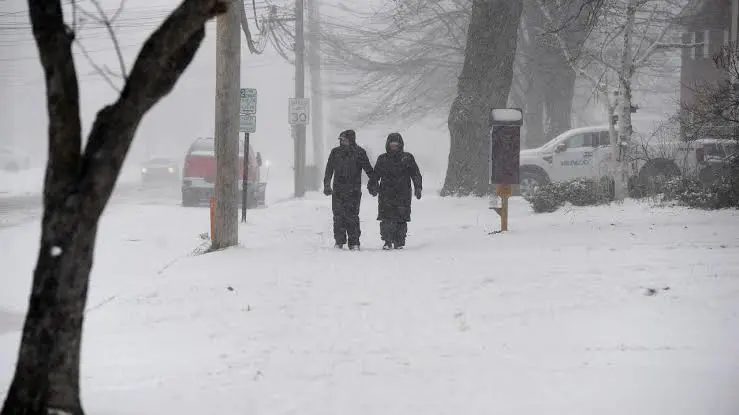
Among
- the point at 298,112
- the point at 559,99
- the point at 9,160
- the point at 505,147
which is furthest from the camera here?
the point at 9,160

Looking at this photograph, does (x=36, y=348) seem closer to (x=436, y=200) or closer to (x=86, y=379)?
(x=86, y=379)

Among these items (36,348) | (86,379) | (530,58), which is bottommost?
(86,379)

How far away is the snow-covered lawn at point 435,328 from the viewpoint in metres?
5.12

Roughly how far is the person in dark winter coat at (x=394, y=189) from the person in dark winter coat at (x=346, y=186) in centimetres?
23

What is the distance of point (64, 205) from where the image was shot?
3764 millimetres

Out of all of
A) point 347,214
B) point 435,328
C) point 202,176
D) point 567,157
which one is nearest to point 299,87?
point 202,176

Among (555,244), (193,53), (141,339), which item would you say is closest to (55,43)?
(193,53)

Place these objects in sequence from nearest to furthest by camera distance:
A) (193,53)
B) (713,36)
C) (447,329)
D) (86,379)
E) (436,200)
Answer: (193,53), (86,379), (447,329), (436,200), (713,36)

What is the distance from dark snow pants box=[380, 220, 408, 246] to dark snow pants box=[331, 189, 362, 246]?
0.34m

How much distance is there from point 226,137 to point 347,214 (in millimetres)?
1896

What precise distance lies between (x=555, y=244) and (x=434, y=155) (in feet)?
195

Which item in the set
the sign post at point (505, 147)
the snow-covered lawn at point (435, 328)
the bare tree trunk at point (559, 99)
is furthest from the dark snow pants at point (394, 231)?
the bare tree trunk at point (559, 99)

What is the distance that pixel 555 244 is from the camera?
10.8m

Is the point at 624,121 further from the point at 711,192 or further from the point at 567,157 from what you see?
the point at 567,157
